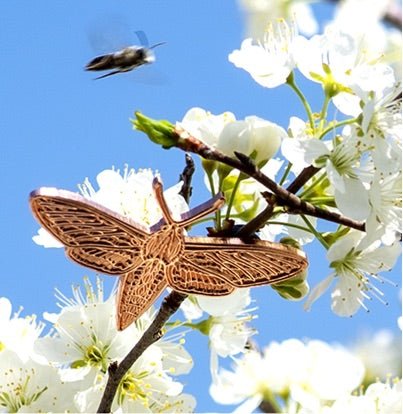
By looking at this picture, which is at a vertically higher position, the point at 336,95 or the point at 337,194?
the point at 336,95

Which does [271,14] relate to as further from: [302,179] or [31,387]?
[31,387]

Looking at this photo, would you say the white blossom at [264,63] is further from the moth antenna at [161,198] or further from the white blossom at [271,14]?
the moth antenna at [161,198]

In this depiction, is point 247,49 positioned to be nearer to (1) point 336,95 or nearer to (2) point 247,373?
(1) point 336,95

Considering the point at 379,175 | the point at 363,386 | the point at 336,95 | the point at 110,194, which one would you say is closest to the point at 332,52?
the point at 336,95

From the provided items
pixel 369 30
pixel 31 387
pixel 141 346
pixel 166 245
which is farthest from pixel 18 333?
pixel 369 30

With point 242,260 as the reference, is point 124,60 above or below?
above

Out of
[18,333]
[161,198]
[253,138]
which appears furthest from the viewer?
[18,333]

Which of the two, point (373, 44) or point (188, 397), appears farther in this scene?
point (188, 397)

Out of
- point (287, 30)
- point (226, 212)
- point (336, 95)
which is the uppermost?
point (287, 30)
